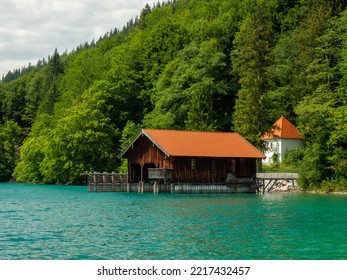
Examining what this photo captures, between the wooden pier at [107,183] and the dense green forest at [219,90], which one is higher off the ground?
the dense green forest at [219,90]

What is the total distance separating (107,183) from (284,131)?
24456 mm

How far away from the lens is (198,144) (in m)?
52.8

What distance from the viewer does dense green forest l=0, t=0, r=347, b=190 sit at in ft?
176

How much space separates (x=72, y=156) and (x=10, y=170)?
3041 centimetres

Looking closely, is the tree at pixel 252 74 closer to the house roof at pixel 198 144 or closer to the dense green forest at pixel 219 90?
the dense green forest at pixel 219 90

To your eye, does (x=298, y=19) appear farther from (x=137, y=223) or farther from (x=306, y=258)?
(x=306, y=258)

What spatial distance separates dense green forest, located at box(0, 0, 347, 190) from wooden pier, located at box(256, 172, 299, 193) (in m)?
1.39

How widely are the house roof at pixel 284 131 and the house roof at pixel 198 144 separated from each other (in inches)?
486

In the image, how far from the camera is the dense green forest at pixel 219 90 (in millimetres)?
53781

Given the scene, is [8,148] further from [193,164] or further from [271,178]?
[271,178]

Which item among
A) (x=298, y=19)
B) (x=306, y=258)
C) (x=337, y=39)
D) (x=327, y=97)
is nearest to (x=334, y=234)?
(x=306, y=258)

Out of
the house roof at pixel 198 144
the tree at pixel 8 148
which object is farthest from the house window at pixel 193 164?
the tree at pixel 8 148

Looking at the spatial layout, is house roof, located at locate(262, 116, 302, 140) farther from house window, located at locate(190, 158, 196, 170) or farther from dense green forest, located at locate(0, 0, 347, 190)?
house window, located at locate(190, 158, 196, 170)
